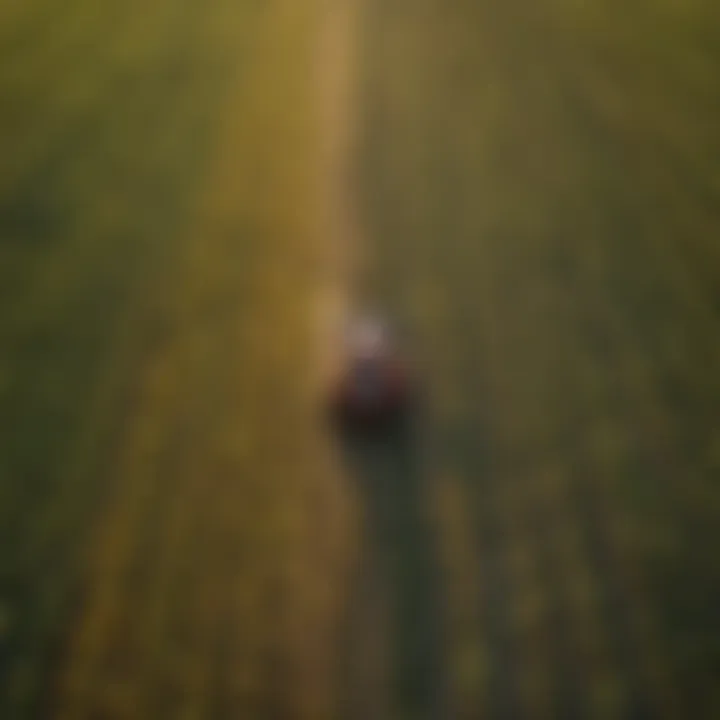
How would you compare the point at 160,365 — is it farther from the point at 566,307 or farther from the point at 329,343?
the point at 566,307

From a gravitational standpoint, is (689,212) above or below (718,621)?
above

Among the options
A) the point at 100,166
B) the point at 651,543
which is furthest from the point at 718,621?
the point at 100,166

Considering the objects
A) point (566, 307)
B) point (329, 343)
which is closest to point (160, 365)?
point (329, 343)

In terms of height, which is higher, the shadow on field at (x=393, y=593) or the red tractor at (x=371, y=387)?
the red tractor at (x=371, y=387)

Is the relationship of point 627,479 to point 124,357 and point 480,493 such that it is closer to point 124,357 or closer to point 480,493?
point 480,493

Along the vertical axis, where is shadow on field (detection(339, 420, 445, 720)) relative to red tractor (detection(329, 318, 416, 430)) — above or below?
below

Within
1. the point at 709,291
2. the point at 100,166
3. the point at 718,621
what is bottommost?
the point at 718,621
